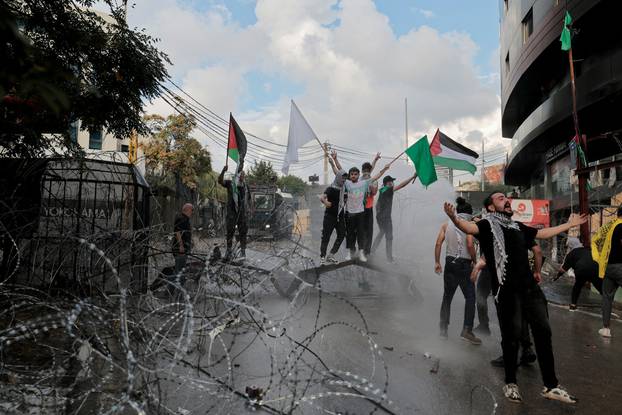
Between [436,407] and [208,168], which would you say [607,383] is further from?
[208,168]

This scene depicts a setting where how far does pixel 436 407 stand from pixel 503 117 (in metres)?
31.4

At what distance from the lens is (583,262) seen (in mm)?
7785

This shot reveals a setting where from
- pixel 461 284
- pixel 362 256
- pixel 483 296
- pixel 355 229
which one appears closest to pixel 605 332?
pixel 483 296

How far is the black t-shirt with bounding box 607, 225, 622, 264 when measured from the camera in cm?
616

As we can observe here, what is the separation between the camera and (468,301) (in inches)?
238

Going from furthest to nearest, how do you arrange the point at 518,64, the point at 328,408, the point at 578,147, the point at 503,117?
the point at 503,117, the point at 518,64, the point at 578,147, the point at 328,408

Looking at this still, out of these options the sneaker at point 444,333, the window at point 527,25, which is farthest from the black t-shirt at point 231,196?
the window at point 527,25

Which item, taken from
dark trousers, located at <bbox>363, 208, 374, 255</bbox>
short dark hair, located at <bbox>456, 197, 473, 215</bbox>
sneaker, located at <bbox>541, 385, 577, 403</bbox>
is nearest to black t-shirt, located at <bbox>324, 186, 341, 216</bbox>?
dark trousers, located at <bbox>363, 208, 374, 255</bbox>

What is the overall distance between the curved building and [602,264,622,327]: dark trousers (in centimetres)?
235

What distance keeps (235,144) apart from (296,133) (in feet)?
6.26

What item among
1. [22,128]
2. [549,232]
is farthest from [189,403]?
[22,128]

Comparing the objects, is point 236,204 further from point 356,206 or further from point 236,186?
point 356,206

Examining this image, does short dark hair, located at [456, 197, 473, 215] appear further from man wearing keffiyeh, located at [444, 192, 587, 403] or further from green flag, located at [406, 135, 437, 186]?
green flag, located at [406, 135, 437, 186]

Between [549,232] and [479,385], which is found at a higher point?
[549,232]
